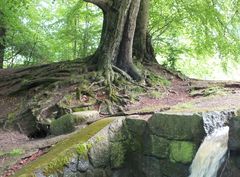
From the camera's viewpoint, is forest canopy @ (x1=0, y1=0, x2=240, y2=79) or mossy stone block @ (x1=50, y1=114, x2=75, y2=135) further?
forest canopy @ (x1=0, y1=0, x2=240, y2=79)

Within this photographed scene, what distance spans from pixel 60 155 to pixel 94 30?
450 inches

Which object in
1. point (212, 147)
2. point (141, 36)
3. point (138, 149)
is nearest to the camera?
point (212, 147)

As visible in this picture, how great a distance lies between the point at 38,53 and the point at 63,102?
7985 mm

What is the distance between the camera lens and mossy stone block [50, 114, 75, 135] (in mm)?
8039

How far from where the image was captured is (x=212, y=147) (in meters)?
5.55

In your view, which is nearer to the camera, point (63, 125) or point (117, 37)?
point (63, 125)

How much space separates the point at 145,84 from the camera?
11078mm

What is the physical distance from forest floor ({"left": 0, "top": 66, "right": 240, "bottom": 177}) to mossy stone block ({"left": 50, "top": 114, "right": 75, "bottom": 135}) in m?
0.26

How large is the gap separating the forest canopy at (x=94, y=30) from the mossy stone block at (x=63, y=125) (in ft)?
21.2

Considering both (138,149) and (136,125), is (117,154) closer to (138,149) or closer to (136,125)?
(138,149)

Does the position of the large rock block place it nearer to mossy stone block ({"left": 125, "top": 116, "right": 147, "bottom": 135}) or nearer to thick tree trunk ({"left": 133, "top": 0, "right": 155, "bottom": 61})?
mossy stone block ({"left": 125, "top": 116, "right": 147, "bottom": 135})

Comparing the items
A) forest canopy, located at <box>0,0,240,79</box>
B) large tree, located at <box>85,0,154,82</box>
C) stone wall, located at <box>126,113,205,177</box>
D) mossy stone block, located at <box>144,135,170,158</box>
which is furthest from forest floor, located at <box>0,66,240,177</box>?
forest canopy, located at <box>0,0,240,79</box>

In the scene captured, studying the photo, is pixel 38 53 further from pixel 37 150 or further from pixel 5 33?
pixel 37 150

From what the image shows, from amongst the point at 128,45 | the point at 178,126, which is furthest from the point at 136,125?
the point at 128,45
